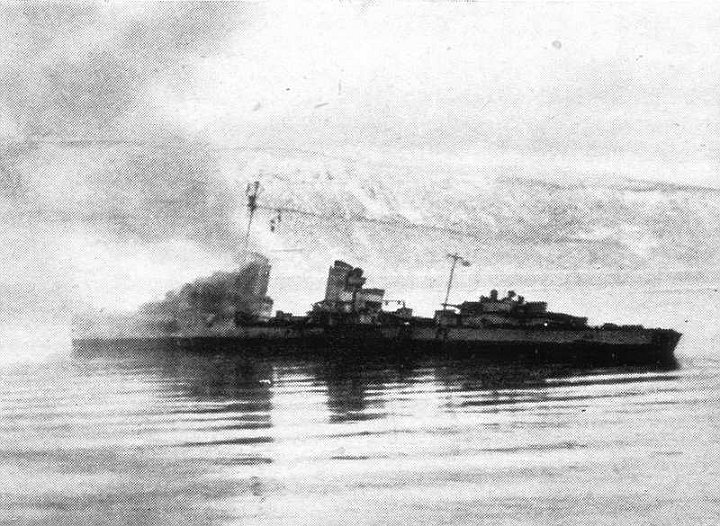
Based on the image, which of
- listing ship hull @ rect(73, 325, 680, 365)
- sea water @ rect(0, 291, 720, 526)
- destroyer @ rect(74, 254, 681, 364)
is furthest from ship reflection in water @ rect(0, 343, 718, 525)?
destroyer @ rect(74, 254, 681, 364)

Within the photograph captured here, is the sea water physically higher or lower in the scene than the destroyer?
lower

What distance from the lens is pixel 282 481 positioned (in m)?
18.1

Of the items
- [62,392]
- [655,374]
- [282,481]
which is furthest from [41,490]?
[655,374]

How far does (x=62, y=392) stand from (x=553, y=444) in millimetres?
17741

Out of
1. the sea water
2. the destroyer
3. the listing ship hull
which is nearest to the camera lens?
the sea water

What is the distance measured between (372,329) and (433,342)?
287cm

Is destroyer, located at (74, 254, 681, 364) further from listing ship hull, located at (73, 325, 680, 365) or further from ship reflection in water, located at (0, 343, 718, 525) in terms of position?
ship reflection in water, located at (0, 343, 718, 525)

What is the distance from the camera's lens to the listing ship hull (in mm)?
42094

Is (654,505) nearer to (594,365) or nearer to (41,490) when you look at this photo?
(41,490)

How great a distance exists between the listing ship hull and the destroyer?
0.04 meters

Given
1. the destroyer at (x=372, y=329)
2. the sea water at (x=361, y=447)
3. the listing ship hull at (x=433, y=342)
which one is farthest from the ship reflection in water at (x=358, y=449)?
the destroyer at (x=372, y=329)

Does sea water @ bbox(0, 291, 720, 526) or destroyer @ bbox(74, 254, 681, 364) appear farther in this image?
destroyer @ bbox(74, 254, 681, 364)

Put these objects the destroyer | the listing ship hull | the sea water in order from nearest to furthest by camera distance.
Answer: the sea water < the listing ship hull < the destroyer

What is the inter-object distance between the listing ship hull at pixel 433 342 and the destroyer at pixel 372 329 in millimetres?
44
